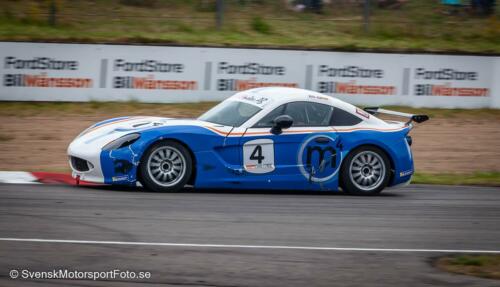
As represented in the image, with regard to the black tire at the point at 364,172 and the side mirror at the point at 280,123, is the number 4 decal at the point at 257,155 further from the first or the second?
the black tire at the point at 364,172

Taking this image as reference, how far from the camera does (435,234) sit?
890cm

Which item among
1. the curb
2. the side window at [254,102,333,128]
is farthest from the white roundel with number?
the curb

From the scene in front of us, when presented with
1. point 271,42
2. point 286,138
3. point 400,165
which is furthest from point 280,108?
point 271,42

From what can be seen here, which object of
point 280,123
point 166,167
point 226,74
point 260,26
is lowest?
point 166,167

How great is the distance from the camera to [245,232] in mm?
8516

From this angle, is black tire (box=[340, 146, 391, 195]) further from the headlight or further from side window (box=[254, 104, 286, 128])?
the headlight

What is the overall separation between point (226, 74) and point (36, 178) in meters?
8.04

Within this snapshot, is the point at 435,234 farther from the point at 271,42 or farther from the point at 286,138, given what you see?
the point at 271,42

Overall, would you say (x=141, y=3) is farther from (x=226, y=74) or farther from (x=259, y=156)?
(x=259, y=156)

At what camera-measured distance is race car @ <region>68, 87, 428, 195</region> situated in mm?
10477

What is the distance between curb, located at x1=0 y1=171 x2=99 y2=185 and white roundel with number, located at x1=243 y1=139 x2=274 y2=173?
202cm

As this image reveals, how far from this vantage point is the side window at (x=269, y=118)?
11.0 meters

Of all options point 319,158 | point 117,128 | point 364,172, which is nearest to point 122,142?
point 117,128

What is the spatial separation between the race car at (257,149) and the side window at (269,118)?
0.01 metres
